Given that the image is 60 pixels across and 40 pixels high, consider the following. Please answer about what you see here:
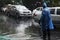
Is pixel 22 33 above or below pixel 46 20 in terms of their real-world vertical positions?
below

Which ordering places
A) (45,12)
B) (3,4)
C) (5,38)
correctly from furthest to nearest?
(3,4) < (5,38) < (45,12)

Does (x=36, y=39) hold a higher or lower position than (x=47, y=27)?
lower

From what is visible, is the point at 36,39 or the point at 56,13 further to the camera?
the point at 56,13

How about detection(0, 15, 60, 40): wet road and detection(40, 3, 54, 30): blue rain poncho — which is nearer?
detection(40, 3, 54, 30): blue rain poncho

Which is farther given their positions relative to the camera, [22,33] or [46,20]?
[22,33]

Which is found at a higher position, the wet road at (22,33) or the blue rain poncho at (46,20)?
the blue rain poncho at (46,20)

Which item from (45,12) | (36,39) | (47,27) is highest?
(45,12)

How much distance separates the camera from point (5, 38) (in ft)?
41.8

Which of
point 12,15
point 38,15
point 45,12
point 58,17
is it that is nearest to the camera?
point 45,12

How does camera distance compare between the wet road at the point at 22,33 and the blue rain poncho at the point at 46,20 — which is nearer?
the blue rain poncho at the point at 46,20

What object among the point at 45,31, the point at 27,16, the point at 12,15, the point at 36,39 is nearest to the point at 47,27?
the point at 45,31

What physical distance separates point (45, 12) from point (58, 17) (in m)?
5.69

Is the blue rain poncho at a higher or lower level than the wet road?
higher

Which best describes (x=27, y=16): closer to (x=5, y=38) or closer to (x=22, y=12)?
(x=22, y=12)
